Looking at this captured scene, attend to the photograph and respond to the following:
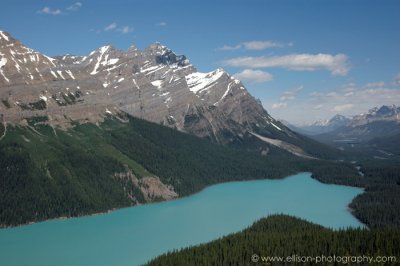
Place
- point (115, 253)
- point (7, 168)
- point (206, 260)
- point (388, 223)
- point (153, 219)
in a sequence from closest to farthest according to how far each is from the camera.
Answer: point (206, 260) → point (115, 253) → point (388, 223) → point (153, 219) → point (7, 168)

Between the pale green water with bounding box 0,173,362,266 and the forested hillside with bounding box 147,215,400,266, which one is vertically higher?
the forested hillside with bounding box 147,215,400,266

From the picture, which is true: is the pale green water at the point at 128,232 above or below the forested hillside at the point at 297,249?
below

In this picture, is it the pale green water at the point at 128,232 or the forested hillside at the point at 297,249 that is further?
the pale green water at the point at 128,232

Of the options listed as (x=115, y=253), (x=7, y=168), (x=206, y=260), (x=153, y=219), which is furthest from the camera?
(x=7, y=168)

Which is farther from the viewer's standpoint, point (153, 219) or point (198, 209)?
point (198, 209)

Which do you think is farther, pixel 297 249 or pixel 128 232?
pixel 128 232

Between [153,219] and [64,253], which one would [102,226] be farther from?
[64,253]

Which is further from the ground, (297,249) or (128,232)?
(297,249)

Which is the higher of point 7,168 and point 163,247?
point 7,168

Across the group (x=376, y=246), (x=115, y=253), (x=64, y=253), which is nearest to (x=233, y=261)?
(x=376, y=246)

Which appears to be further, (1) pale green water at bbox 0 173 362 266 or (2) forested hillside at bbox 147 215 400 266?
(1) pale green water at bbox 0 173 362 266

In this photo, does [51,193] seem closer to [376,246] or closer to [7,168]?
[7,168]
